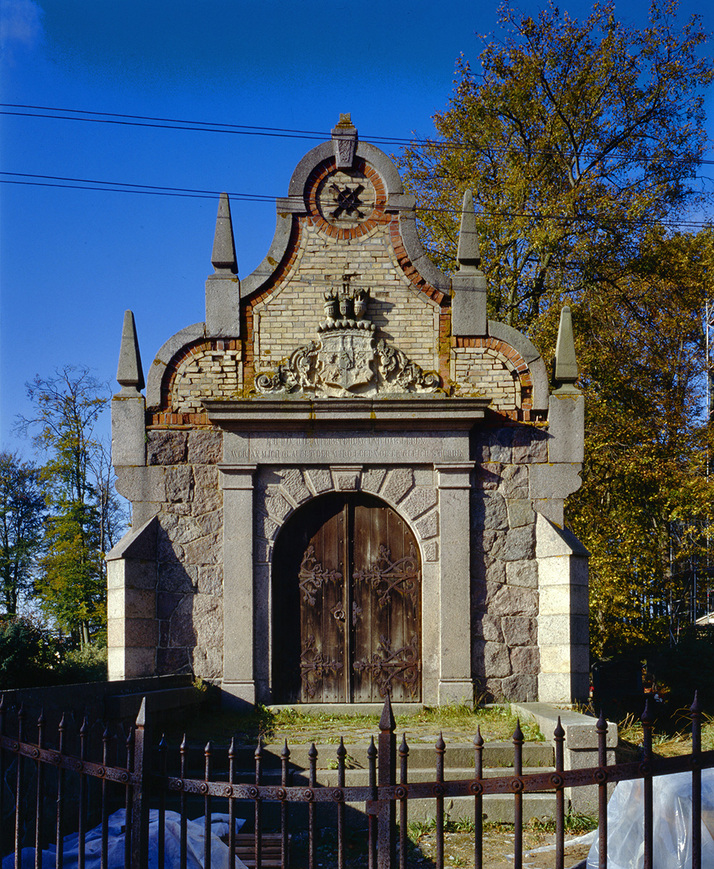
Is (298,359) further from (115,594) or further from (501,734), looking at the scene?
(501,734)

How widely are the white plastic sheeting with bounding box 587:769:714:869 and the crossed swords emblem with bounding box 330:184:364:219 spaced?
23.5ft

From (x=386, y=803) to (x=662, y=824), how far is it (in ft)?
5.91

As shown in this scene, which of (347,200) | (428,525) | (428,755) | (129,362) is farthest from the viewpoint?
(347,200)

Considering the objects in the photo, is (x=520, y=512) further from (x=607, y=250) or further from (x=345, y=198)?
(x=607, y=250)

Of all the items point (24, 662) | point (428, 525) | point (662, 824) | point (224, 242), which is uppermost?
point (224, 242)

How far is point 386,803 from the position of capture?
390cm

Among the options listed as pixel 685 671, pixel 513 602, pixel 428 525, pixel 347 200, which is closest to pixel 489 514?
pixel 428 525

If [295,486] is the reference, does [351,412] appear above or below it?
above

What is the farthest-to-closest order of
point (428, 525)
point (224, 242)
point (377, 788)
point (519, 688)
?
point (224, 242)
point (428, 525)
point (519, 688)
point (377, 788)

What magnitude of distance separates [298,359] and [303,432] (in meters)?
0.81

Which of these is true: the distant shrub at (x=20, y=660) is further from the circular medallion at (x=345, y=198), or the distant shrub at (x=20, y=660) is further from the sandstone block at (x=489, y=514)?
the circular medallion at (x=345, y=198)

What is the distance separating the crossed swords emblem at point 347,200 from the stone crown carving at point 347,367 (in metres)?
1.10

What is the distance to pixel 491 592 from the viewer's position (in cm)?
982

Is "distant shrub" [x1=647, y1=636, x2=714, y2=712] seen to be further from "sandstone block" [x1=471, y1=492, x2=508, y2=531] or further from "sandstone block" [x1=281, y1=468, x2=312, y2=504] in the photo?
"sandstone block" [x1=281, y1=468, x2=312, y2=504]
